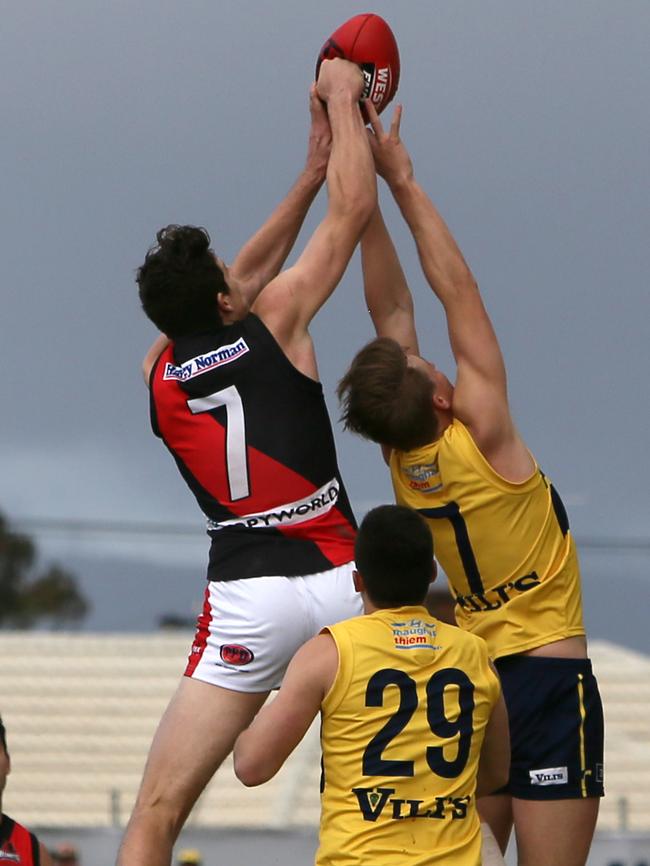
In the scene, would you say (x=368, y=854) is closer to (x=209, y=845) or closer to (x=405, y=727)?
(x=405, y=727)

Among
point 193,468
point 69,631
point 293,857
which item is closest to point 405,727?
point 193,468

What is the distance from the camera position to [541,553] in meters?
4.73

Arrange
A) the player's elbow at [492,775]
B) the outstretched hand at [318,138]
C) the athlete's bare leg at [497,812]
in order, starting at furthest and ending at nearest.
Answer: the outstretched hand at [318,138], the athlete's bare leg at [497,812], the player's elbow at [492,775]

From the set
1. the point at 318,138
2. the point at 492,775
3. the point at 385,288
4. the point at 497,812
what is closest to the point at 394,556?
the point at 492,775

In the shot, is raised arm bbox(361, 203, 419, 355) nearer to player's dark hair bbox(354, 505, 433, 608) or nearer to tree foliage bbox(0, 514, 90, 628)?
player's dark hair bbox(354, 505, 433, 608)

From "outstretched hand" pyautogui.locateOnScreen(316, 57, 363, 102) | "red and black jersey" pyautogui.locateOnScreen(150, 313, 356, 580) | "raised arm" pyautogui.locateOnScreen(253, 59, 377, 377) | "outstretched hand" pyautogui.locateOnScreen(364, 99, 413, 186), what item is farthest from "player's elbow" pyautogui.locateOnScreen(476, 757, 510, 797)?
"outstretched hand" pyautogui.locateOnScreen(316, 57, 363, 102)

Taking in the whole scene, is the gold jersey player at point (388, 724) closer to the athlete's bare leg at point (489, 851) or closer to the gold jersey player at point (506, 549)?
the athlete's bare leg at point (489, 851)

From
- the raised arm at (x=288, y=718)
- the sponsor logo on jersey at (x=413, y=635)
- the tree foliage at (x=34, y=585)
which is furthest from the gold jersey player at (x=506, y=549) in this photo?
the tree foliage at (x=34, y=585)

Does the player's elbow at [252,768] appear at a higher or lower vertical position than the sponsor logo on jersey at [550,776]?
higher

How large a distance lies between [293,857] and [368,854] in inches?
216

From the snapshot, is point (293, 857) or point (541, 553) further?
point (293, 857)

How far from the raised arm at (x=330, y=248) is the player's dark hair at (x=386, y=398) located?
0.25 meters

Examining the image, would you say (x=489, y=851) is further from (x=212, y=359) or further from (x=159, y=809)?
(x=212, y=359)

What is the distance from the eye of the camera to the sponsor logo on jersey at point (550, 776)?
15.3 ft
